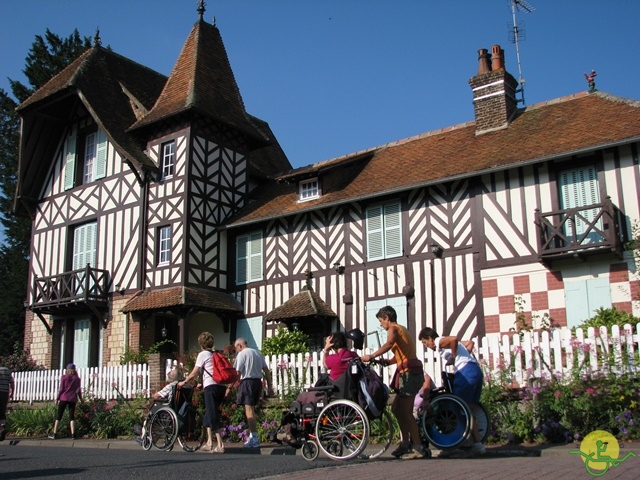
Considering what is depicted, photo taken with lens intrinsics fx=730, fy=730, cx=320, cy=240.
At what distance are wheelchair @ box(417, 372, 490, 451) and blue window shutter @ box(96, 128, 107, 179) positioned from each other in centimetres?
1657

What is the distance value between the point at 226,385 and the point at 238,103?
566 inches

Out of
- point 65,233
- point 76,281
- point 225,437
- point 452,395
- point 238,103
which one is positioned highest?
point 238,103

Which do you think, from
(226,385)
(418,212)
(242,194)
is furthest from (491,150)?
(226,385)

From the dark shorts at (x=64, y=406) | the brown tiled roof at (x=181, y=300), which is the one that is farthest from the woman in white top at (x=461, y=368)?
the brown tiled roof at (x=181, y=300)

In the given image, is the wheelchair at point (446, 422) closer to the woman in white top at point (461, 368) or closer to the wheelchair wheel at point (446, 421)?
the wheelchair wheel at point (446, 421)

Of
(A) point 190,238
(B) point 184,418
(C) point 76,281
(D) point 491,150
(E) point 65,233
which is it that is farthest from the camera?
(E) point 65,233

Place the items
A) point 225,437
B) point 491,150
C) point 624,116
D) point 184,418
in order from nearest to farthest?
point 184,418, point 225,437, point 624,116, point 491,150

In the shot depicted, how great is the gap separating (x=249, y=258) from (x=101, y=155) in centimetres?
594

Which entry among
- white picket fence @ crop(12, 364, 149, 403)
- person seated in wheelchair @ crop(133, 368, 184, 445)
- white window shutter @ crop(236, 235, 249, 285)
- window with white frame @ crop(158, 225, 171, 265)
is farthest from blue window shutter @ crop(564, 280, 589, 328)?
window with white frame @ crop(158, 225, 171, 265)

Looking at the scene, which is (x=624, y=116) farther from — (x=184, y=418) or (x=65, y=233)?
(x=65, y=233)

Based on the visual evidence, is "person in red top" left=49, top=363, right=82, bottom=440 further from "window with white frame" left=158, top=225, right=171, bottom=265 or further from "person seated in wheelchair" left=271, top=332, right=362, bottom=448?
"person seated in wheelchair" left=271, top=332, right=362, bottom=448

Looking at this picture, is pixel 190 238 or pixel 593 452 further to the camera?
pixel 190 238

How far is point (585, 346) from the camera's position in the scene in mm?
9852

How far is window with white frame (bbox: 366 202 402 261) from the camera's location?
57.6ft
